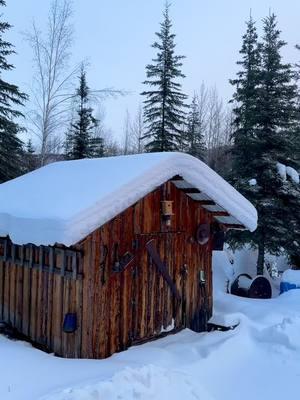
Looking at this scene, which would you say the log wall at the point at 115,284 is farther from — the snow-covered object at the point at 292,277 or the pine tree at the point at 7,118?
the pine tree at the point at 7,118

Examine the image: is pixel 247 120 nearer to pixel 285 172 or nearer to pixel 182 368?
pixel 285 172

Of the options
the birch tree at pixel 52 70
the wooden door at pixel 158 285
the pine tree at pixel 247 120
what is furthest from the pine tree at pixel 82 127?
the wooden door at pixel 158 285

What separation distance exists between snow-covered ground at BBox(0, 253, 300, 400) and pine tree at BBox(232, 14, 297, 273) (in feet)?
19.4

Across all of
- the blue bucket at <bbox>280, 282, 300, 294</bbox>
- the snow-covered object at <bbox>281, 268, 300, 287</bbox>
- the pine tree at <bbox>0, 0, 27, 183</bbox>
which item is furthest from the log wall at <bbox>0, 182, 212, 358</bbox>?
the pine tree at <bbox>0, 0, 27, 183</bbox>

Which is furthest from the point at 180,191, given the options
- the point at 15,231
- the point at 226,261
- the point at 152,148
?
the point at 152,148

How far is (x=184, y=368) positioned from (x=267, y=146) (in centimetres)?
1070

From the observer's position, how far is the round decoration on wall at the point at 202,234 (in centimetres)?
760

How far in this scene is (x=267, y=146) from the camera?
14641 millimetres

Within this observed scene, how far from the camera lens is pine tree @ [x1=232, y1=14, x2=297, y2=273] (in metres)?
14.0

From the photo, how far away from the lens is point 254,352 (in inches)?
262

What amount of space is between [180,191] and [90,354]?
124 inches

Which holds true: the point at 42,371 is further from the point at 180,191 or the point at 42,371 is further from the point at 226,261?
the point at 226,261

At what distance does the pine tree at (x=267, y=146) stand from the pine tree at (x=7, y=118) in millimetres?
8234

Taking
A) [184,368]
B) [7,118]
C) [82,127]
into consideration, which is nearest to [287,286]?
[184,368]
